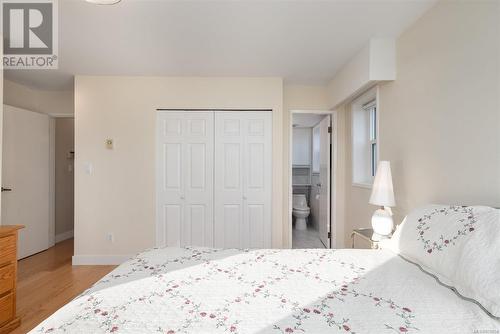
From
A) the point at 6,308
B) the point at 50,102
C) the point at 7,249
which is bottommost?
the point at 6,308

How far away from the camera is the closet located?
352cm

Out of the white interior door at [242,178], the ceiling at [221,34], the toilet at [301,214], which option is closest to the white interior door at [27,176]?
the ceiling at [221,34]

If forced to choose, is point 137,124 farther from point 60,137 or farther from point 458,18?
point 458,18

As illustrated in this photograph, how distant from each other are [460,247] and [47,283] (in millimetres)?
3792

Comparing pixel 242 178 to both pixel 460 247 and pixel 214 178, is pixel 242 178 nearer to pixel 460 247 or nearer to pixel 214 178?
pixel 214 178

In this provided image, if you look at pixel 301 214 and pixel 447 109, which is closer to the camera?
pixel 447 109

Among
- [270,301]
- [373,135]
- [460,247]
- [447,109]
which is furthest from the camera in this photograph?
[373,135]

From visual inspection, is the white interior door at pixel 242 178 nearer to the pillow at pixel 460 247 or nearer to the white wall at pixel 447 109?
the white wall at pixel 447 109

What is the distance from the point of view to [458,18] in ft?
5.62

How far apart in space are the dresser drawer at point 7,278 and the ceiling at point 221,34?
2.04 meters

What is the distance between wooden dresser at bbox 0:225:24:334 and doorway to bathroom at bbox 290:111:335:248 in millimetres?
3079

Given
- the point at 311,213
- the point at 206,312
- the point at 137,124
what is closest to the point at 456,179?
the point at 206,312

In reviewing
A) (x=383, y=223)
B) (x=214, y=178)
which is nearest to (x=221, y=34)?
(x=214, y=178)

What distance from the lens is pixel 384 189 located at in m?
2.21
